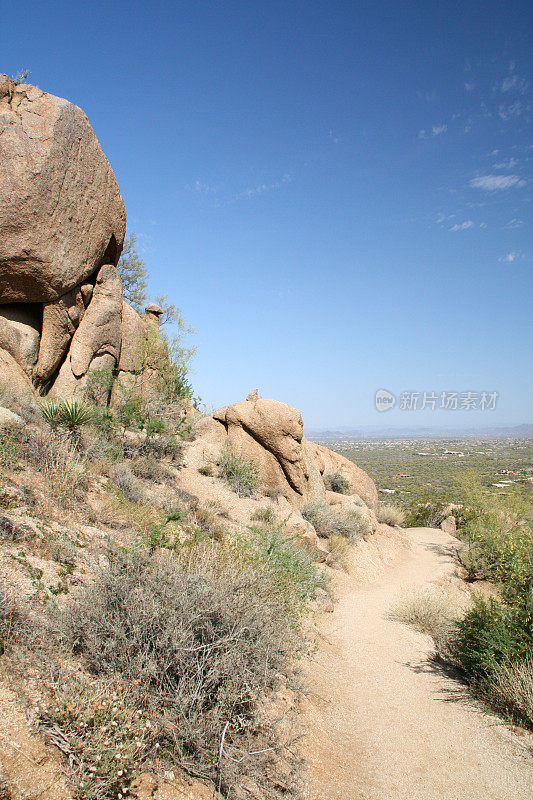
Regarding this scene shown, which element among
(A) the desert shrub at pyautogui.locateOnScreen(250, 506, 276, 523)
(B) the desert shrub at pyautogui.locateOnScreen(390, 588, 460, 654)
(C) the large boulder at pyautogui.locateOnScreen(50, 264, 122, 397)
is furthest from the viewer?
(C) the large boulder at pyautogui.locateOnScreen(50, 264, 122, 397)

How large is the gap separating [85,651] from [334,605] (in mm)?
6582

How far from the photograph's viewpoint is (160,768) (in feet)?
9.30

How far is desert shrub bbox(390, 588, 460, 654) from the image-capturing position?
7.42 metres

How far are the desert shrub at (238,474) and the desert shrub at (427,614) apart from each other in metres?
4.74

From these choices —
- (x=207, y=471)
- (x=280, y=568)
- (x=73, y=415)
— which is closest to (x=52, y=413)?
(x=73, y=415)

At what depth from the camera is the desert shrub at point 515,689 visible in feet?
14.6

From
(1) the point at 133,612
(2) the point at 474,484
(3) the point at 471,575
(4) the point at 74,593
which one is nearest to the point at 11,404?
(4) the point at 74,593

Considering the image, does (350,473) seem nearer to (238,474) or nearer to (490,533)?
(490,533)

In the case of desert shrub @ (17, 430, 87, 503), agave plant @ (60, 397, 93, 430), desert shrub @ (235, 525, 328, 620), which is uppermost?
agave plant @ (60, 397, 93, 430)

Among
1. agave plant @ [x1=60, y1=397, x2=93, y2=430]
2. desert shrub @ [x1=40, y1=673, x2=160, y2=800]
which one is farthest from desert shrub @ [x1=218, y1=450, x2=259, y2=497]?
desert shrub @ [x1=40, y1=673, x2=160, y2=800]

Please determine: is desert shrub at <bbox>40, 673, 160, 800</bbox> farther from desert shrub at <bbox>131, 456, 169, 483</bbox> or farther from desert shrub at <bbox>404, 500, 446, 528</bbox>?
desert shrub at <bbox>404, 500, 446, 528</bbox>

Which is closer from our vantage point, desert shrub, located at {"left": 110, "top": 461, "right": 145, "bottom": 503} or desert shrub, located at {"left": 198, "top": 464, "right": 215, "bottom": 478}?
desert shrub, located at {"left": 110, "top": 461, "right": 145, "bottom": 503}

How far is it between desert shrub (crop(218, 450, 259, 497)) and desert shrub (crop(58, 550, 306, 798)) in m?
7.43

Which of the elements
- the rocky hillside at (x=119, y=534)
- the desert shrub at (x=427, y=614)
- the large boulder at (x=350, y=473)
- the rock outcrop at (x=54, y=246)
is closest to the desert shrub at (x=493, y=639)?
the desert shrub at (x=427, y=614)
